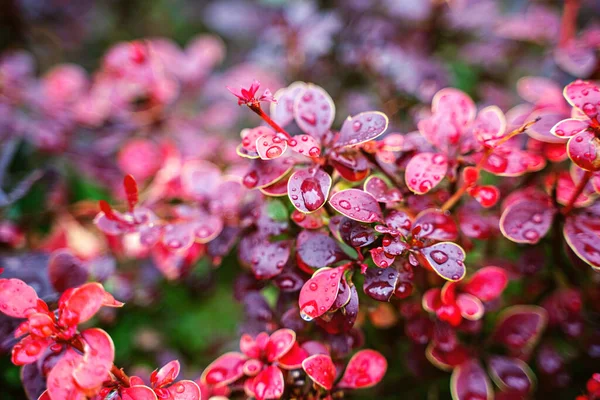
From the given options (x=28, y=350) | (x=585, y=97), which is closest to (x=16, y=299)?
(x=28, y=350)

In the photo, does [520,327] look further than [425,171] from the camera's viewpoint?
Yes

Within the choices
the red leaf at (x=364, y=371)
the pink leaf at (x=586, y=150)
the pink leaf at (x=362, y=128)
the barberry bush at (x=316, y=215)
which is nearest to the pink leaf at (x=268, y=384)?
the barberry bush at (x=316, y=215)

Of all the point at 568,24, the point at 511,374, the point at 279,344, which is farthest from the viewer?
the point at 568,24

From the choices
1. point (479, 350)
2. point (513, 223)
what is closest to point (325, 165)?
point (513, 223)

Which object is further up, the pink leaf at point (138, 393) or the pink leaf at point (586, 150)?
the pink leaf at point (586, 150)

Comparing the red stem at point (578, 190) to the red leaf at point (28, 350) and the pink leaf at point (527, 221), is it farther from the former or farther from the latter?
the red leaf at point (28, 350)

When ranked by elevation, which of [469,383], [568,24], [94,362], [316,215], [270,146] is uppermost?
[568,24]

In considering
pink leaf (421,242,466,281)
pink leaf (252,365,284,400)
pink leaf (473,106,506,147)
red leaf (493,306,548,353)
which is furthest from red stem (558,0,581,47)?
Result: pink leaf (252,365,284,400)

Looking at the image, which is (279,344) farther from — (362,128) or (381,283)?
(362,128)
